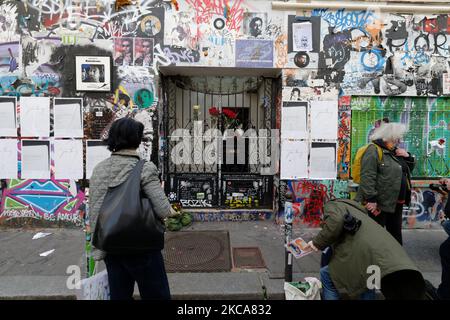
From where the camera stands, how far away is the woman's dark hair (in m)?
2.29

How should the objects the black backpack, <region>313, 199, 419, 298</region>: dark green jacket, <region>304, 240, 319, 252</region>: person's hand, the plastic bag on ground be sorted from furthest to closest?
the plastic bag on ground < <region>304, 240, 319, 252</region>: person's hand < <region>313, 199, 419, 298</region>: dark green jacket < the black backpack

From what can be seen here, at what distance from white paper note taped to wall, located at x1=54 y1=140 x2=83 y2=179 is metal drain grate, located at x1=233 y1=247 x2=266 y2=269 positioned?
3400 mm

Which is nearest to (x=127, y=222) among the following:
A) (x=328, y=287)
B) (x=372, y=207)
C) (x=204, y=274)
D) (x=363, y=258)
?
(x=363, y=258)

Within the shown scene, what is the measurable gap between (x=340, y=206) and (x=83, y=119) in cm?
497

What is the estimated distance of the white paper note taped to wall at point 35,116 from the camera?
564 centimetres

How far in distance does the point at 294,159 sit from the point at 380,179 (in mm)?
2159

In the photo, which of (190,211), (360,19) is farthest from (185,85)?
(360,19)

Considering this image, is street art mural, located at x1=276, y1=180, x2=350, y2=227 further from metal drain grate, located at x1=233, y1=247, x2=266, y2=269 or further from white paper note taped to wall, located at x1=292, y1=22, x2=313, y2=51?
white paper note taped to wall, located at x1=292, y1=22, x2=313, y2=51

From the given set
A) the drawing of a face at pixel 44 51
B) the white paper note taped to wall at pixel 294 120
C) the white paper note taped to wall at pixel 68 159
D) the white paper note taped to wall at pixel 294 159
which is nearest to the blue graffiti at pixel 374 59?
the white paper note taped to wall at pixel 294 120

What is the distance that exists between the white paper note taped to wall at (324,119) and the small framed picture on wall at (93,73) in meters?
3.98

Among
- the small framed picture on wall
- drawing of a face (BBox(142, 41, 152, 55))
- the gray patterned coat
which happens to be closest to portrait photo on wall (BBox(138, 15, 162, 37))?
drawing of a face (BBox(142, 41, 152, 55))

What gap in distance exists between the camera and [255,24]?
572cm

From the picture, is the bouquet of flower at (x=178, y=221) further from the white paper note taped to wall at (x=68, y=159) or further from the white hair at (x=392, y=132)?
the white hair at (x=392, y=132)
